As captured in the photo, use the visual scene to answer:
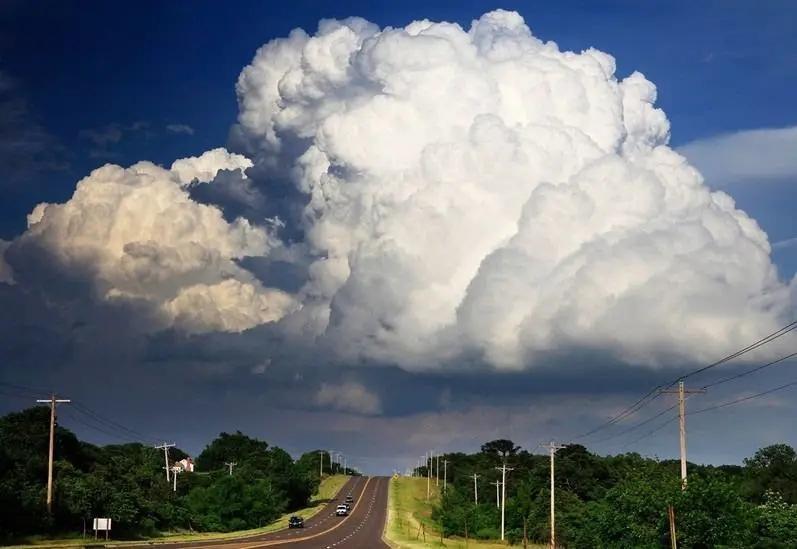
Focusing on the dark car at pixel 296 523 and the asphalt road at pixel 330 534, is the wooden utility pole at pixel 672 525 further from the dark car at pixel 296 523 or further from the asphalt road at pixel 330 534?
the dark car at pixel 296 523

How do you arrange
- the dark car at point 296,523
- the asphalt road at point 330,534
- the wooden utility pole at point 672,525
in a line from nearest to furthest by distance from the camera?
the wooden utility pole at point 672,525 < the asphalt road at point 330,534 < the dark car at point 296,523

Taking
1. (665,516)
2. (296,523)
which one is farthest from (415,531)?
(665,516)

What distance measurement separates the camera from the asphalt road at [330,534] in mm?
92750

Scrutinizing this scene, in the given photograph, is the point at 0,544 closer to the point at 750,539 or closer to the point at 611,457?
the point at 750,539

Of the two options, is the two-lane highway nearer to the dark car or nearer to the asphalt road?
the asphalt road

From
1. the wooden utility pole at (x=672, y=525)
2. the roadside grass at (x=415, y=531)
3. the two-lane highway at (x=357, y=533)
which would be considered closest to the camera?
the wooden utility pole at (x=672, y=525)

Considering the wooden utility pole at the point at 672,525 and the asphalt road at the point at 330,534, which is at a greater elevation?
the wooden utility pole at the point at 672,525

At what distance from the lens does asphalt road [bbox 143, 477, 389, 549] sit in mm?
92750

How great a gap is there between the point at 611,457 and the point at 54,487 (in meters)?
118

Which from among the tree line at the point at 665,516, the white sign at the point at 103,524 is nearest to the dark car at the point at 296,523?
the tree line at the point at 665,516

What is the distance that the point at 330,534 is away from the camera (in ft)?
383

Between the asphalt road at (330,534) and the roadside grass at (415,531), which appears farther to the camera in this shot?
the roadside grass at (415,531)

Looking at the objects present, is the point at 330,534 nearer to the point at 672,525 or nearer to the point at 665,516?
the point at 665,516

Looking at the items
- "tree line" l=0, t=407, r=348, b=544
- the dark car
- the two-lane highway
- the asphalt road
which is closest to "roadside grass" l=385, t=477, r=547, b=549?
the two-lane highway
